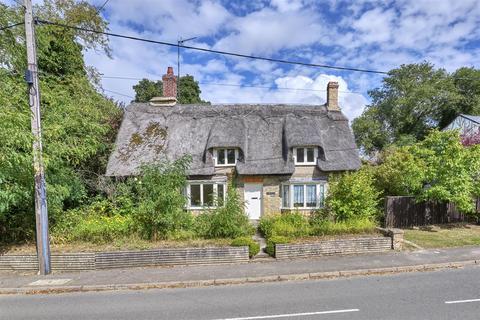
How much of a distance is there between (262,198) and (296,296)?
9948 millimetres

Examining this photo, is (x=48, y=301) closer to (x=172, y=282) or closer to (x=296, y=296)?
(x=172, y=282)

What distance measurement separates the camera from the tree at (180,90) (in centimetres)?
4016

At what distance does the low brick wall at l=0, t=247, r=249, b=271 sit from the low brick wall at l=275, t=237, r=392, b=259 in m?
1.94

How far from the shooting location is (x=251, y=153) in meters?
17.6

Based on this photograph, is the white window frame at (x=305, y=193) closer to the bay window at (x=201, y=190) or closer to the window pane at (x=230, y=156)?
the window pane at (x=230, y=156)

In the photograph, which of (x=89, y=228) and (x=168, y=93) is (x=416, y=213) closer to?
(x=89, y=228)

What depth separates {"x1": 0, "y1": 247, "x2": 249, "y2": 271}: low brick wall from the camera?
9.57 metres

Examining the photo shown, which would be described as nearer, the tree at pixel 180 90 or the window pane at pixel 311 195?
the window pane at pixel 311 195

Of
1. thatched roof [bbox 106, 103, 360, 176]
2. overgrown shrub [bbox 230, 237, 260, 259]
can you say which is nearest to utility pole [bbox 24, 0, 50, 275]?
overgrown shrub [bbox 230, 237, 260, 259]

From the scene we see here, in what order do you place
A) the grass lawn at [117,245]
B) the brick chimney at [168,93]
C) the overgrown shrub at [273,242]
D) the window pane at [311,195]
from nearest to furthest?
the grass lawn at [117,245] < the overgrown shrub at [273,242] < the window pane at [311,195] < the brick chimney at [168,93]

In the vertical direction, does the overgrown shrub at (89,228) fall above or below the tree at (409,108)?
below

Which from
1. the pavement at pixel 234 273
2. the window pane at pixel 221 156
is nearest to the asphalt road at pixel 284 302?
the pavement at pixel 234 273

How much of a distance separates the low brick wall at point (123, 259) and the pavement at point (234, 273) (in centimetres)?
24

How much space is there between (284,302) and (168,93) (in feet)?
57.7
